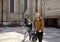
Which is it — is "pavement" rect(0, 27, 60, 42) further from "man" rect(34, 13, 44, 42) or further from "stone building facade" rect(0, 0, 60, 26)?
"stone building facade" rect(0, 0, 60, 26)

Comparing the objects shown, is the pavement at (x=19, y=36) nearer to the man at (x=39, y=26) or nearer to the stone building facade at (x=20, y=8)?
the man at (x=39, y=26)

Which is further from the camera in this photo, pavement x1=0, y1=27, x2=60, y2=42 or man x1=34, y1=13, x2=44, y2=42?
pavement x1=0, y1=27, x2=60, y2=42

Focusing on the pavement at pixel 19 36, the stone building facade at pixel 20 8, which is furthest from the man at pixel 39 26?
the stone building facade at pixel 20 8

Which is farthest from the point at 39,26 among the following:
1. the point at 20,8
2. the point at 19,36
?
the point at 20,8

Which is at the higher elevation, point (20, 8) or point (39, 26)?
point (20, 8)

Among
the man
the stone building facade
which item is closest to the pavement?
the man

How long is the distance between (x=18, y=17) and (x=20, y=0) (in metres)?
2.91

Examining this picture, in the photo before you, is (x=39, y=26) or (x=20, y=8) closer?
(x=39, y=26)

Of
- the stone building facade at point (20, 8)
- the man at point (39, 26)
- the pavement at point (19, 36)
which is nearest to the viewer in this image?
the man at point (39, 26)

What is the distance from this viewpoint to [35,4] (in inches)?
1132

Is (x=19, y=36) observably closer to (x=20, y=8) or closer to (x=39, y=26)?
(x=39, y=26)

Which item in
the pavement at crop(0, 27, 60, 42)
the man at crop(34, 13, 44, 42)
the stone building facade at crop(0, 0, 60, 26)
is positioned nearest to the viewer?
the man at crop(34, 13, 44, 42)

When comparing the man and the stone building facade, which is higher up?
the stone building facade

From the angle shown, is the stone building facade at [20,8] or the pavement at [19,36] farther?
the stone building facade at [20,8]
